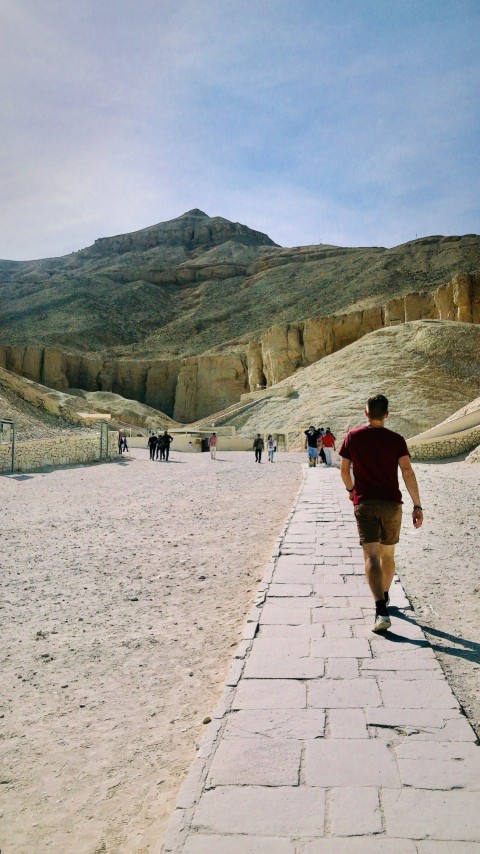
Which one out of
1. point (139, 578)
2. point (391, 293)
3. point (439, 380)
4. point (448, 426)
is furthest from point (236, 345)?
point (139, 578)

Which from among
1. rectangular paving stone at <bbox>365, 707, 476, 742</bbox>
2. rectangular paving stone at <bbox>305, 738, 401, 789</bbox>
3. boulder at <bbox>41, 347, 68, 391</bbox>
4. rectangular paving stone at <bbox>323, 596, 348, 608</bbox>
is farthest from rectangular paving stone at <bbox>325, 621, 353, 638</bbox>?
boulder at <bbox>41, 347, 68, 391</bbox>

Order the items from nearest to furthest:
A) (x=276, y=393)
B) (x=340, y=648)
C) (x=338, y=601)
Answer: (x=340, y=648)
(x=338, y=601)
(x=276, y=393)

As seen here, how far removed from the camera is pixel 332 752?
8.44 feet

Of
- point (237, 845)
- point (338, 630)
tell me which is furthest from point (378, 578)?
point (237, 845)

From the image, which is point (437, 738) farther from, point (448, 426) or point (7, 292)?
point (7, 292)

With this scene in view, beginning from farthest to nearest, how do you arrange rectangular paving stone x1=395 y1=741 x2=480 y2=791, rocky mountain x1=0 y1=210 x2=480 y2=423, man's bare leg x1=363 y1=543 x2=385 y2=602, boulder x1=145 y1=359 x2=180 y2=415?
boulder x1=145 y1=359 x2=180 y2=415 < rocky mountain x1=0 y1=210 x2=480 y2=423 < man's bare leg x1=363 y1=543 x2=385 y2=602 < rectangular paving stone x1=395 y1=741 x2=480 y2=791

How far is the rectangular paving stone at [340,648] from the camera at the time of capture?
370 cm

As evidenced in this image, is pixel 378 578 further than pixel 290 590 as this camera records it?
No

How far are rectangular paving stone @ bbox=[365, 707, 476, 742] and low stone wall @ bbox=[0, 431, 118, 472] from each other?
1678cm

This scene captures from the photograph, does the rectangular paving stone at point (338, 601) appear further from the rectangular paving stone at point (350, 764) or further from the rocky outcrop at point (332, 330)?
the rocky outcrop at point (332, 330)

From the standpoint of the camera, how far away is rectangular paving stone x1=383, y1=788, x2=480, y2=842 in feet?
6.70

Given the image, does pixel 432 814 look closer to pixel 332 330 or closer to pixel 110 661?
pixel 110 661

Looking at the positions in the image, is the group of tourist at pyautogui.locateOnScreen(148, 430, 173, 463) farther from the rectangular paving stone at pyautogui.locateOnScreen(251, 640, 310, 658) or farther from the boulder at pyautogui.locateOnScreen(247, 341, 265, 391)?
the boulder at pyautogui.locateOnScreen(247, 341, 265, 391)

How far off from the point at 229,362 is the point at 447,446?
4254 cm
